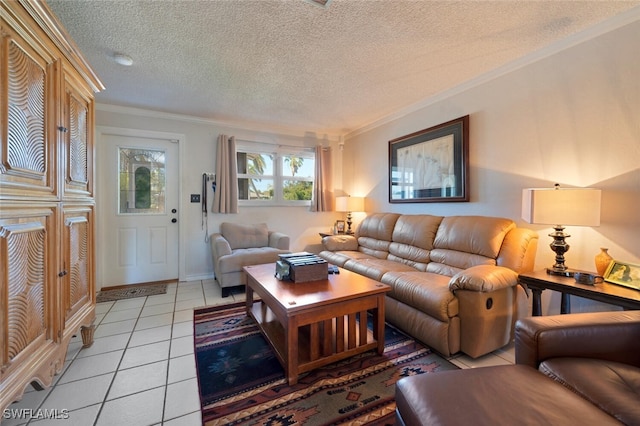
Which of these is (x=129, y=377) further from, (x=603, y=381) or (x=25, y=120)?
(x=603, y=381)

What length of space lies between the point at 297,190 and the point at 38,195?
3.29 meters

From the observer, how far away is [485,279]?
168 cm

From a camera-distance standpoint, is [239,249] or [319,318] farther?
[239,249]

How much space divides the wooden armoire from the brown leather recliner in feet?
5.25

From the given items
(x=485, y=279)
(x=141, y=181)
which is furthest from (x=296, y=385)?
(x=141, y=181)

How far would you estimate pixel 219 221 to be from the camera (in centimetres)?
381

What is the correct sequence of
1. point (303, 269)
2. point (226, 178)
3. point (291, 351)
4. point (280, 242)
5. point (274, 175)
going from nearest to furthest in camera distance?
point (291, 351)
point (303, 269)
point (280, 242)
point (226, 178)
point (274, 175)

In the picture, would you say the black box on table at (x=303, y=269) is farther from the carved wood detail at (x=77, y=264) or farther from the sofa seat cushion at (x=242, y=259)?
the carved wood detail at (x=77, y=264)

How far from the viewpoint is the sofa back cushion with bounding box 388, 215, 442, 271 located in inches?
107

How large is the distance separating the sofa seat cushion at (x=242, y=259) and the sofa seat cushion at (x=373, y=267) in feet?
3.27

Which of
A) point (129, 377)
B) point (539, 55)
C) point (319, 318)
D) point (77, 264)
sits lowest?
point (129, 377)

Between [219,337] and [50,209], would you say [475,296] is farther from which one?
[50,209]

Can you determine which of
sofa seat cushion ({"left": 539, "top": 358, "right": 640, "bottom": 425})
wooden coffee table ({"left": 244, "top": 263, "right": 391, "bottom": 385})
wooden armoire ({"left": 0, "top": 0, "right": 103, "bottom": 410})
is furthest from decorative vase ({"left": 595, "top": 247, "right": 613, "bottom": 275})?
wooden armoire ({"left": 0, "top": 0, "right": 103, "bottom": 410})

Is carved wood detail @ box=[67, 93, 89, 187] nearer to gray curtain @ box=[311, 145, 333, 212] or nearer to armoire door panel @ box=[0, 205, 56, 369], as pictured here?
armoire door panel @ box=[0, 205, 56, 369]
